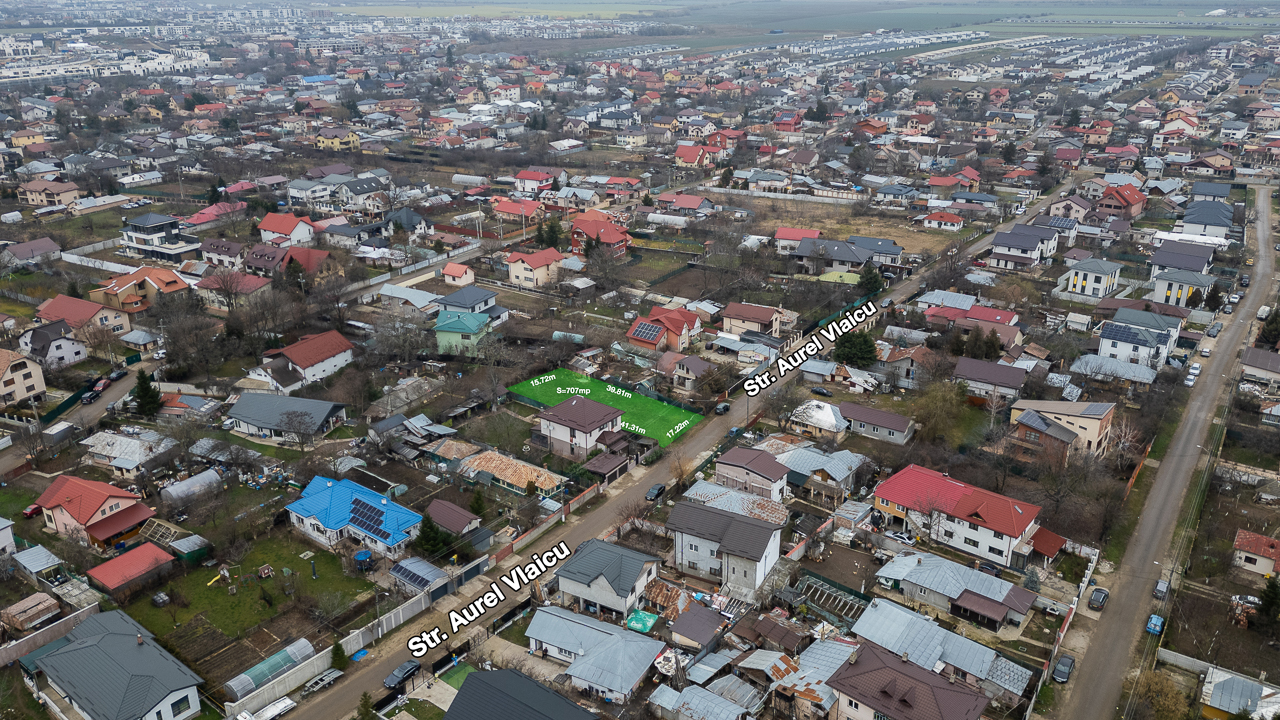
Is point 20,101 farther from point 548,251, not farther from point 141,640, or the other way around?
point 141,640

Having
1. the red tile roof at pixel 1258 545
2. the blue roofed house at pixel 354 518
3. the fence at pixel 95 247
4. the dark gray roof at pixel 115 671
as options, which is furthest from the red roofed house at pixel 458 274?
the red tile roof at pixel 1258 545

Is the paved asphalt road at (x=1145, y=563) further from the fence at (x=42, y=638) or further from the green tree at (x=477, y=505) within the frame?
the fence at (x=42, y=638)

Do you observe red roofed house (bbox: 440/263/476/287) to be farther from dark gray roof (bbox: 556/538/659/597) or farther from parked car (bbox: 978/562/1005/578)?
parked car (bbox: 978/562/1005/578)

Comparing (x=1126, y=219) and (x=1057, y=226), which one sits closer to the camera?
(x=1057, y=226)

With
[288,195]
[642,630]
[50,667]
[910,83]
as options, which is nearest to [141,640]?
[50,667]

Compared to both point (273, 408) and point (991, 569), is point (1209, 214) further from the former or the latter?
point (273, 408)
